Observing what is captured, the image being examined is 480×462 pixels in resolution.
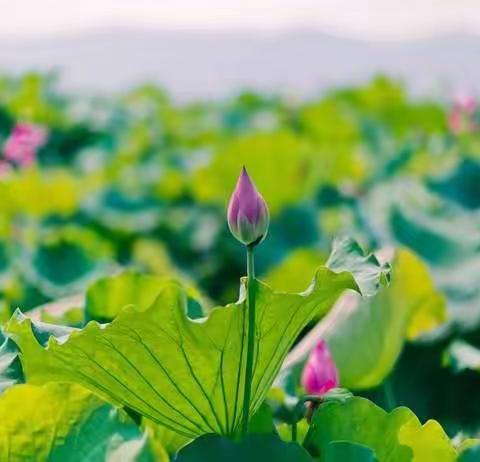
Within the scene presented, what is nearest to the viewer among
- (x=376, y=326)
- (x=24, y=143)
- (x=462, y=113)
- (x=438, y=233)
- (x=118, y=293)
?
(x=118, y=293)

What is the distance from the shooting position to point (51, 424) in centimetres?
93

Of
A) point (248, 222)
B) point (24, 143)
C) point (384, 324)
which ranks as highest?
point (248, 222)

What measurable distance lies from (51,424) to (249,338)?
0.56 ft

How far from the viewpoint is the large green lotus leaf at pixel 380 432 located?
3.09 ft

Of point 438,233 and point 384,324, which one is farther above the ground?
point 384,324

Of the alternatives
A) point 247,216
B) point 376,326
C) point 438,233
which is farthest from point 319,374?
point 438,233

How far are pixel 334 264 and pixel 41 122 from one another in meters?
5.00

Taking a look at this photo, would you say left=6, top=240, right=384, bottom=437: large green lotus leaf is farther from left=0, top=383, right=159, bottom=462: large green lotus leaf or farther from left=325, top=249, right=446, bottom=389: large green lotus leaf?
left=325, top=249, right=446, bottom=389: large green lotus leaf

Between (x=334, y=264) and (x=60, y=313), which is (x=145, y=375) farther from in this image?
(x=60, y=313)

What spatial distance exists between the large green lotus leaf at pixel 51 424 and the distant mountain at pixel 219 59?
9487 mm

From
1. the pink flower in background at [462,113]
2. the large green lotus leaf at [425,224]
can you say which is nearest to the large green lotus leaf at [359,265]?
the large green lotus leaf at [425,224]

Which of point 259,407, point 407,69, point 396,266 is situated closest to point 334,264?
point 259,407

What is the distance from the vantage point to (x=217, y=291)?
383 cm

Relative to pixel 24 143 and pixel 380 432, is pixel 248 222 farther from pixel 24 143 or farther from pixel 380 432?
pixel 24 143
